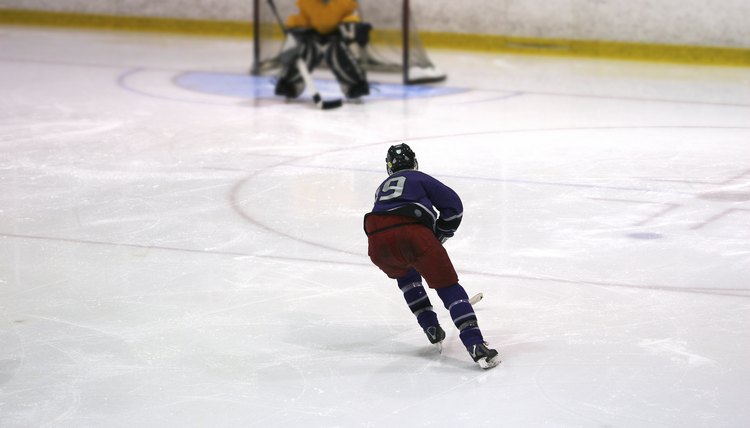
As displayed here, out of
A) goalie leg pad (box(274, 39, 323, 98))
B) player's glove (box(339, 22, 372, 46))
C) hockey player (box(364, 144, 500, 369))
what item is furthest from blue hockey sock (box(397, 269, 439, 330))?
goalie leg pad (box(274, 39, 323, 98))

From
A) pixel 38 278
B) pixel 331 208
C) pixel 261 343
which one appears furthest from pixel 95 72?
pixel 261 343

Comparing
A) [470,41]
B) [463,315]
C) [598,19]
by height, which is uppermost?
[463,315]

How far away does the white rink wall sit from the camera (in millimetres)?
10547

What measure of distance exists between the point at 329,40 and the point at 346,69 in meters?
0.23

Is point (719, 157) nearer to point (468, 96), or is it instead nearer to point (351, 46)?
point (468, 96)

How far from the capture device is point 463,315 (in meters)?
3.46

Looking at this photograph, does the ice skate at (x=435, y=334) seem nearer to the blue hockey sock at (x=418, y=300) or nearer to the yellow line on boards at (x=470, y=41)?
the blue hockey sock at (x=418, y=300)

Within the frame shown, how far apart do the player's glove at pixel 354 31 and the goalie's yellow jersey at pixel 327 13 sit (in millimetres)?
33

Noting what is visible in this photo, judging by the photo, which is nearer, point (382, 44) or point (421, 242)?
point (421, 242)

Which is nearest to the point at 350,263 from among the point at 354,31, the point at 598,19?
the point at 354,31

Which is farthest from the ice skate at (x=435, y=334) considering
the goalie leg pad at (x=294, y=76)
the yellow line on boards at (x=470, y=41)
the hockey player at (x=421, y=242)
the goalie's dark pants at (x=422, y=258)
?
the yellow line on boards at (x=470, y=41)

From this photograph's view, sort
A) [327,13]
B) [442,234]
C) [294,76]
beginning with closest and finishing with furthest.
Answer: [442,234], [327,13], [294,76]

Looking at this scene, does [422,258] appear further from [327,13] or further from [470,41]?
[470,41]

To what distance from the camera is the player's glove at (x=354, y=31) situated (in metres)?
8.41
